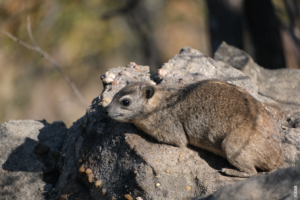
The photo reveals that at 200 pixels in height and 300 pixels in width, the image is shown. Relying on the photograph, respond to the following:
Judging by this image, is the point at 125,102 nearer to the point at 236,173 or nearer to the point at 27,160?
the point at 236,173

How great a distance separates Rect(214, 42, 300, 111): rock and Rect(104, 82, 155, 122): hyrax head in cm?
273

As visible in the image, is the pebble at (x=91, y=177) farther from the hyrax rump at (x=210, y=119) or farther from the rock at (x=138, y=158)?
the hyrax rump at (x=210, y=119)

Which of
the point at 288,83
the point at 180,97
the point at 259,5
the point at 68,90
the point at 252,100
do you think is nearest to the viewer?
the point at 252,100

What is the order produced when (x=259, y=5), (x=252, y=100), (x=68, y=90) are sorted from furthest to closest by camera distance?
1. (x=68, y=90)
2. (x=259, y=5)
3. (x=252, y=100)

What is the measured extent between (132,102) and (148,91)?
0.95 feet

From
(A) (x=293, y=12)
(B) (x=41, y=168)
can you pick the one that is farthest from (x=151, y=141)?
(A) (x=293, y=12)

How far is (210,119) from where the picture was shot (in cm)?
442

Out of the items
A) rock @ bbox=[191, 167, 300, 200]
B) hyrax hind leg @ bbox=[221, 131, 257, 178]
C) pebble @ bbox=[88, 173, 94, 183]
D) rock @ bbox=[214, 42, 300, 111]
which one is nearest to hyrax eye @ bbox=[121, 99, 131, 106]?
pebble @ bbox=[88, 173, 94, 183]

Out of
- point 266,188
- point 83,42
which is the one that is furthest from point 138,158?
point 83,42

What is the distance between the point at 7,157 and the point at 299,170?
14.6 feet

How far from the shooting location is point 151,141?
4.74m

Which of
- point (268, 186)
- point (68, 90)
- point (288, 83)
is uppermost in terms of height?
point (68, 90)

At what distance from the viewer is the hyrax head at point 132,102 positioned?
468 cm

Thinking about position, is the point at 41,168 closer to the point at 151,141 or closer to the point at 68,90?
the point at 151,141
